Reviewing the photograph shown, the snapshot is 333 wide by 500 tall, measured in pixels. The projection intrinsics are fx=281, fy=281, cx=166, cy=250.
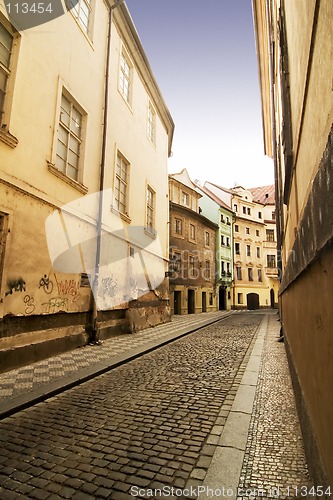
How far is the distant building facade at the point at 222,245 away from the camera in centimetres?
3356

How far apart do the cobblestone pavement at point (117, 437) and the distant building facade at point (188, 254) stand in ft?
63.2

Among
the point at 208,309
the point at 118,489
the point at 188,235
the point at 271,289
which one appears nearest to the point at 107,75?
the point at 118,489

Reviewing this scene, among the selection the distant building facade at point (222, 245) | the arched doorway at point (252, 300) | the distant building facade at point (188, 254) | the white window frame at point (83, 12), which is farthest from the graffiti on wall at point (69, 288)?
the arched doorway at point (252, 300)

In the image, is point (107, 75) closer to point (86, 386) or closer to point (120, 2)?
point (120, 2)

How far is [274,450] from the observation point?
2748 mm

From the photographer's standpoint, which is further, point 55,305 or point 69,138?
point 69,138

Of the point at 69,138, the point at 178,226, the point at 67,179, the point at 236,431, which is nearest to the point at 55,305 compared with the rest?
the point at 67,179

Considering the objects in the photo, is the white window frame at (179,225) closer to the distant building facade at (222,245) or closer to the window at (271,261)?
the distant building facade at (222,245)

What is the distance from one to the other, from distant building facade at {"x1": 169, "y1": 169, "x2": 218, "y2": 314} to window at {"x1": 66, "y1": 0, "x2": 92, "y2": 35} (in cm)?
1574

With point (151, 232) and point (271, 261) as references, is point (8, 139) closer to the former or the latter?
point (151, 232)

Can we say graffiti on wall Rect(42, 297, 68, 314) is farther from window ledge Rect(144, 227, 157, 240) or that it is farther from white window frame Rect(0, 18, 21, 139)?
window ledge Rect(144, 227, 157, 240)

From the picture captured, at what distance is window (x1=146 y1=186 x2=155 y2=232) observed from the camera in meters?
14.3

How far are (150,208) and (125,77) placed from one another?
5923 millimetres

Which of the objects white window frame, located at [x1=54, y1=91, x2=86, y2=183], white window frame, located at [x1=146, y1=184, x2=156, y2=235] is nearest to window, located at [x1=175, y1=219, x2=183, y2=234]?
white window frame, located at [x1=146, y1=184, x2=156, y2=235]
